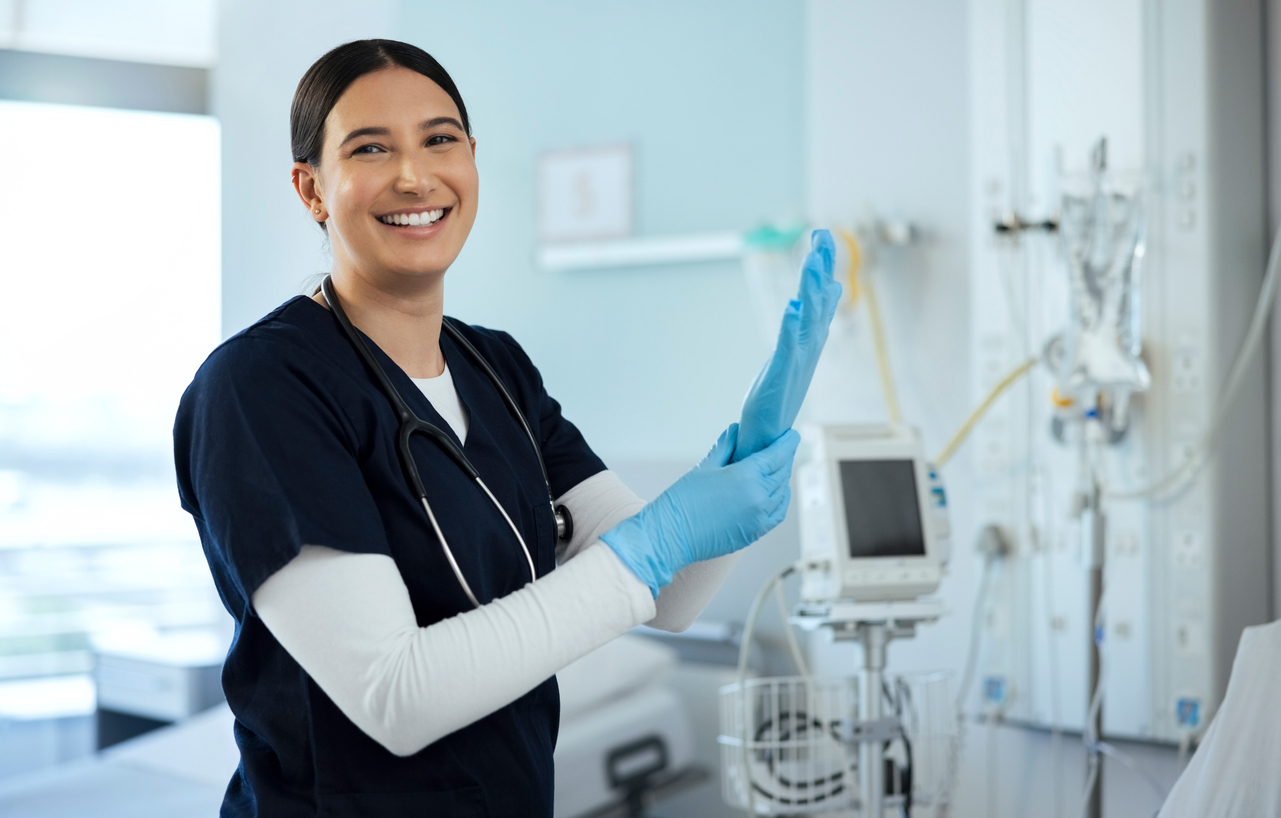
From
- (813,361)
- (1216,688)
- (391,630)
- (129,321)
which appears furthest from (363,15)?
(1216,688)

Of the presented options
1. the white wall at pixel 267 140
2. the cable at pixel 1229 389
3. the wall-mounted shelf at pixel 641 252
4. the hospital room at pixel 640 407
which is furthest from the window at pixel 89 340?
the cable at pixel 1229 389

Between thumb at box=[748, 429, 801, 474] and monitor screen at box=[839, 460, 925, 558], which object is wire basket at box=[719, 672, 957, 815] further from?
thumb at box=[748, 429, 801, 474]

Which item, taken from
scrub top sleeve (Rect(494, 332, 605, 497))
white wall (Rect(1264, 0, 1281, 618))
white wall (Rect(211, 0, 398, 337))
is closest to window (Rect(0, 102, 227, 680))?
white wall (Rect(211, 0, 398, 337))

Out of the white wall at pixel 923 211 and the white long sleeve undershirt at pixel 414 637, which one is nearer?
the white long sleeve undershirt at pixel 414 637

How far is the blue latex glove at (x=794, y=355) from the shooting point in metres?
0.94

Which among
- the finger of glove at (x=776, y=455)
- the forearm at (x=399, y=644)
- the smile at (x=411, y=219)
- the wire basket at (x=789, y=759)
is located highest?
the smile at (x=411, y=219)

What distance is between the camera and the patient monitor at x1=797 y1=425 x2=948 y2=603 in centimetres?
154

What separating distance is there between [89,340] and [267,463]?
186cm

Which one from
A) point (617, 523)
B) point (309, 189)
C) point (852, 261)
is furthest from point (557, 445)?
point (852, 261)

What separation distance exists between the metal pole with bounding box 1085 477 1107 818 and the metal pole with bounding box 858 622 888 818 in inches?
16.8

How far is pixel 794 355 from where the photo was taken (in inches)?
37.1

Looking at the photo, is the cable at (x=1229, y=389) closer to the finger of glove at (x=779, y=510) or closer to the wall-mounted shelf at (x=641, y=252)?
the wall-mounted shelf at (x=641, y=252)

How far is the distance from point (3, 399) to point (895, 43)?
209 centimetres

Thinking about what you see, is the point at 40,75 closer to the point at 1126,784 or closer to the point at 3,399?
the point at 3,399
